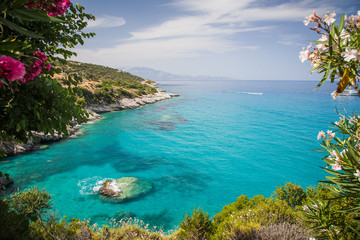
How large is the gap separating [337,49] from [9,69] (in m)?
4.84

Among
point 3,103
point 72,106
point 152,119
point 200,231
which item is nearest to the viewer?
point 3,103

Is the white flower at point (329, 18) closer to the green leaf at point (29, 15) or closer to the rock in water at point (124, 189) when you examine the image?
the green leaf at point (29, 15)

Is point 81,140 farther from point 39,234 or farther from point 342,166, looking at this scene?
point 342,166

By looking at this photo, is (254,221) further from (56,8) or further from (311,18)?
(56,8)

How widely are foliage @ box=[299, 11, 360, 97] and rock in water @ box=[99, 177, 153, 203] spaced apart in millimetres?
17600

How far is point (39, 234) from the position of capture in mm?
8156

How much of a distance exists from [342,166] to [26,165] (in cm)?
2836

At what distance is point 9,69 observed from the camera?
212 centimetres

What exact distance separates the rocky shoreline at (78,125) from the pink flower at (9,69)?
64.2 inches

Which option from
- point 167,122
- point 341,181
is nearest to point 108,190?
point 341,181

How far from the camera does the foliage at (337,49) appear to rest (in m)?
2.90

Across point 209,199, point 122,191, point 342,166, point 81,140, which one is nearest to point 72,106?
point 342,166

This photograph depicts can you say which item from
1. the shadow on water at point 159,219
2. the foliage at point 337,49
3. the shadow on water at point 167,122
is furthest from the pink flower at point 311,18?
the shadow on water at point 167,122

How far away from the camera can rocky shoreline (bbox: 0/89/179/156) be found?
23188 mm
